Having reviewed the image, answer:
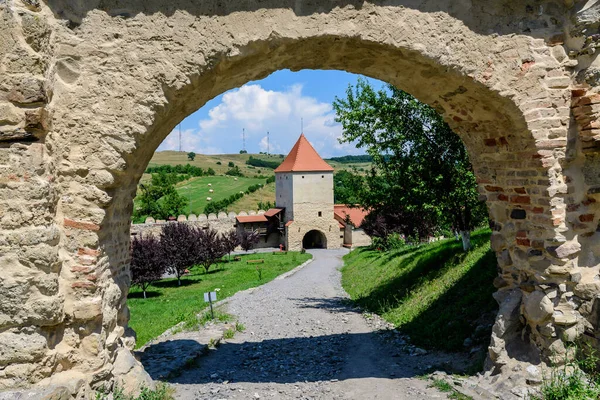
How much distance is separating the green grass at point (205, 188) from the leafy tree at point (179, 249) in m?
28.2

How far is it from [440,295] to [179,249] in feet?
52.1

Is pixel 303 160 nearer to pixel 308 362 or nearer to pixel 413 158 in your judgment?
pixel 413 158

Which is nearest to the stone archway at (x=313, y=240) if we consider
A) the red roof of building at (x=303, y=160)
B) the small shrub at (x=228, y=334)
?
the red roof of building at (x=303, y=160)

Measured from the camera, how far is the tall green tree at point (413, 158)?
35.2 feet

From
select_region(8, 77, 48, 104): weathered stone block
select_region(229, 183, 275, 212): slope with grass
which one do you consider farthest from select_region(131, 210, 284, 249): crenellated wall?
select_region(8, 77, 48, 104): weathered stone block

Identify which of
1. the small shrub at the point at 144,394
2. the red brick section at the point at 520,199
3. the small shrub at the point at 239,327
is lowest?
the small shrub at the point at 239,327

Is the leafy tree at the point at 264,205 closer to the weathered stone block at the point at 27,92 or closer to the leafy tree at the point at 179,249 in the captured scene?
the leafy tree at the point at 179,249

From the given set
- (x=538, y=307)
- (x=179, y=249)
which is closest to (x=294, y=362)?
(x=538, y=307)

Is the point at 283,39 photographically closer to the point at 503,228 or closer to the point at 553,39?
the point at 553,39

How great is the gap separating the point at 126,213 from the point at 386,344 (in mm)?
4509

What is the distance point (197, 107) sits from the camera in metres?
4.95

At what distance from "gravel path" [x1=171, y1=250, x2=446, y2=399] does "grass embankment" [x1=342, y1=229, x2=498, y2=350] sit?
443 mm

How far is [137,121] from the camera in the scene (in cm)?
402

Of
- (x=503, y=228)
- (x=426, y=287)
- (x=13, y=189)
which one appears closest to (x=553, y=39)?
(x=503, y=228)
